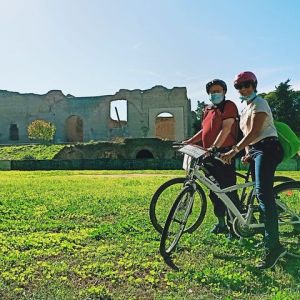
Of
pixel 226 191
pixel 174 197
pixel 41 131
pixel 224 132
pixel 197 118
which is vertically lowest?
pixel 174 197

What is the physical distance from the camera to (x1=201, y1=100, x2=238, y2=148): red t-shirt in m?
4.89

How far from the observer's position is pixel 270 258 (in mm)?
3994

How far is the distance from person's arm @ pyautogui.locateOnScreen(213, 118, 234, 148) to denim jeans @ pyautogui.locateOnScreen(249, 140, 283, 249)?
0.62 metres

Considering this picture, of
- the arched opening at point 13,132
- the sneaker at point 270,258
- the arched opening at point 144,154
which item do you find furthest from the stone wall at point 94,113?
the sneaker at point 270,258

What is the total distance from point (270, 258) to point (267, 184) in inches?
26.6

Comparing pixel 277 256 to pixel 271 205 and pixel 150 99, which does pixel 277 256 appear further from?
pixel 150 99

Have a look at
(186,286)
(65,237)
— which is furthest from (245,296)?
(65,237)

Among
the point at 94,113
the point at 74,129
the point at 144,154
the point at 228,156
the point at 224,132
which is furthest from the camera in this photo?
the point at 74,129

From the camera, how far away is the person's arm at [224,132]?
475cm

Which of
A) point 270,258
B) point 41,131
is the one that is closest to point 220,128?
point 270,258

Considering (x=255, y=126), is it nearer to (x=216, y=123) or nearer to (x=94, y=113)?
(x=216, y=123)

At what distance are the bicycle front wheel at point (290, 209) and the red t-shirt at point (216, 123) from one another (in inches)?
32.2

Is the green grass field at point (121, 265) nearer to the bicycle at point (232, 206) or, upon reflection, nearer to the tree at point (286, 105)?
the bicycle at point (232, 206)

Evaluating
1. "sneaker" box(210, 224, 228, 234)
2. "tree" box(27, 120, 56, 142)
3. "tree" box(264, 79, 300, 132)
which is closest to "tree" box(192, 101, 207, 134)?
"tree" box(264, 79, 300, 132)
